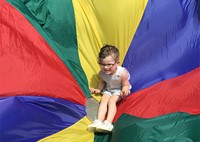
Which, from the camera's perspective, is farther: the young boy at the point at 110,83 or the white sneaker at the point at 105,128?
the young boy at the point at 110,83

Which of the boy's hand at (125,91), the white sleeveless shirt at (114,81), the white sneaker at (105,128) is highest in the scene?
the white sleeveless shirt at (114,81)

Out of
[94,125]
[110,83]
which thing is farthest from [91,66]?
[94,125]

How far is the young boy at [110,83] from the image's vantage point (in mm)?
2757

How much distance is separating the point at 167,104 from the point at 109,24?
1.01 meters

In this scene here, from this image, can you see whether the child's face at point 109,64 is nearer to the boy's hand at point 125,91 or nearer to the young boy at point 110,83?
the young boy at point 110,83

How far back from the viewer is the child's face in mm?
2859

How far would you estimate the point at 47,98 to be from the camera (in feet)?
8.79

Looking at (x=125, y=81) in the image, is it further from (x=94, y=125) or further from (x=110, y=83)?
(x=94, y=125)

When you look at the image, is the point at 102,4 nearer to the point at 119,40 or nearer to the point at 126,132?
the point at 119,40

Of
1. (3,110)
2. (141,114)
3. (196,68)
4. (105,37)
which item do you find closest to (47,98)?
(3,110)

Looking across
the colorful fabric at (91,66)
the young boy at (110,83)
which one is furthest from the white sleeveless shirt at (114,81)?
the colorful fabric at (91,66)

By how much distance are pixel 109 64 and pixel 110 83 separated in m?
0.17

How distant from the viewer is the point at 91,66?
3.20 m

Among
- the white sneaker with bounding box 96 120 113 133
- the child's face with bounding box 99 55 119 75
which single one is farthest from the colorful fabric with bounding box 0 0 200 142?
the child's face with bounding box 99 55 119 75
